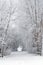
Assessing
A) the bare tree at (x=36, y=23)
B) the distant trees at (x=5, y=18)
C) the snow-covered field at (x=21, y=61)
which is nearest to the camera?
the snow-covered field at (x=21, y=61)

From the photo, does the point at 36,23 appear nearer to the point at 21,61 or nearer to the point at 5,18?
the point at 5,18

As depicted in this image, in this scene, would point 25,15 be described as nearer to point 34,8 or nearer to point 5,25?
point 34,8

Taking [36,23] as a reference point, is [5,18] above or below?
above

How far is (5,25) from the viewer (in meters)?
13.0

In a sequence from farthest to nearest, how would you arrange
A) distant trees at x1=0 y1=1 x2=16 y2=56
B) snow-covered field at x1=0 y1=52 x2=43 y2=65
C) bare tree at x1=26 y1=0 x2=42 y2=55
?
bare tree at x1=26 y1=0 x2=42 y2=55, distant trees at x1=0 y1=1 x2=16 y2=56, snow-covered field at x1=0 y1=52 x2=43 y2=65

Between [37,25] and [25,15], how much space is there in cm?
270

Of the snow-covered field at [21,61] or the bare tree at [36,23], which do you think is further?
the bare tree at [36,23]

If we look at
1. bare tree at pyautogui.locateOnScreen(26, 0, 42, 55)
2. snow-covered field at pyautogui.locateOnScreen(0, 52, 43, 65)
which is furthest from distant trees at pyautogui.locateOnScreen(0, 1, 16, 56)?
bare tree at pyautogui.locateOnScreen(26, 0, 42, 55)

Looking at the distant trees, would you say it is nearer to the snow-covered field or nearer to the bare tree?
the snow-covered field

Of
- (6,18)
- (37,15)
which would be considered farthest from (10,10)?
(37,15)

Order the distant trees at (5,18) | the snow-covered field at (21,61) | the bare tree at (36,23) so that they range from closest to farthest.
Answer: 1. the snow-covered field at (21,61)
2. the distant trees at (5,18)
3. the bare tree at (36,23)

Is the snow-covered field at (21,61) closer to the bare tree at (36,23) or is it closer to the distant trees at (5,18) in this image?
the distant trees at (5,18)

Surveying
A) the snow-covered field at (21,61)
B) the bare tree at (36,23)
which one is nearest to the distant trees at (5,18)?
the snow-covered field at (21,61)

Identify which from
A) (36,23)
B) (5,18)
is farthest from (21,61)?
(36,23)
